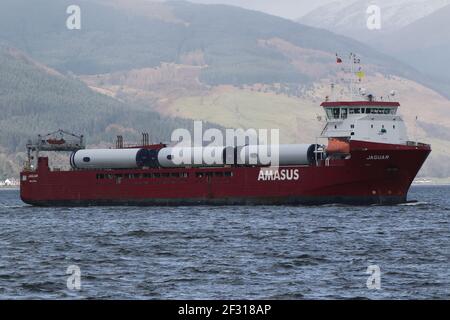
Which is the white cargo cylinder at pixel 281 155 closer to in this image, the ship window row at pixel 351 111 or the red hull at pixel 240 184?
the red hull at pixel 240 184

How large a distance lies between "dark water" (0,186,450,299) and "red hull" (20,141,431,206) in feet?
14.0

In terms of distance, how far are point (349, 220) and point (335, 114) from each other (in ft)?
63.0

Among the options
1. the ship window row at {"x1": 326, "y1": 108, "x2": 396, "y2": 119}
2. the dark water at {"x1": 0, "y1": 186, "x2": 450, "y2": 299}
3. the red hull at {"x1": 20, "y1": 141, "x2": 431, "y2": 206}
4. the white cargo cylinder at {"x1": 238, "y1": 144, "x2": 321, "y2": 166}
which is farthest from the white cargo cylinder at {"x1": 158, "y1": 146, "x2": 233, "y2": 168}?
the dark water at {"x1": 0, "y1": 186, "x2": 450, "y2": 299}

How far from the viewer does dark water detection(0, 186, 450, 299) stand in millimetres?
35531

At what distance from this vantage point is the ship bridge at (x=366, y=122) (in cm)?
8219

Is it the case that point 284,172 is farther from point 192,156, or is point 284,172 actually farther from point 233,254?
point 233,254

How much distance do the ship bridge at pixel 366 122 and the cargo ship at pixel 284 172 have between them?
8 centimetres

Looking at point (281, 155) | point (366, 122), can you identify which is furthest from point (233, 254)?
point (366, 122)

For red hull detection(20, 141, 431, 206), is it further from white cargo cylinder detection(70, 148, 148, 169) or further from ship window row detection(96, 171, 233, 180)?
white cargo cylinder detection(70, 148, 148, 169)

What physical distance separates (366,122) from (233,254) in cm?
3791

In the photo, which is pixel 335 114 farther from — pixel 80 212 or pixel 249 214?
pixel 80 212

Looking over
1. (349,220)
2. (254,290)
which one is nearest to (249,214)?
(349,220)

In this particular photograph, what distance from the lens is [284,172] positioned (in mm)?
82438

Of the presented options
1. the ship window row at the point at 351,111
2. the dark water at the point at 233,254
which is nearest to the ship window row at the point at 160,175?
the dark water at the point at 233,254
